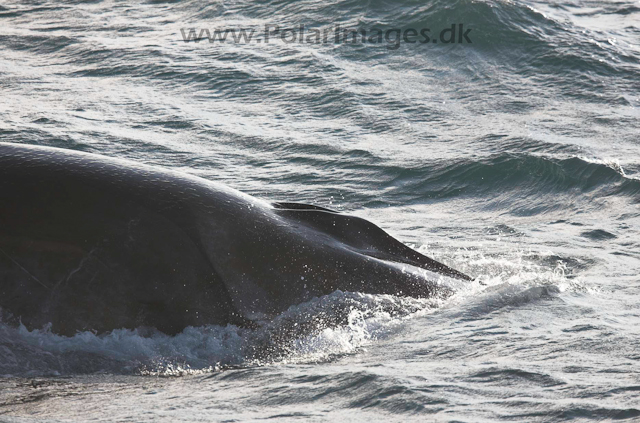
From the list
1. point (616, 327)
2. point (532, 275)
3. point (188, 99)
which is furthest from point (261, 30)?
point (616, 327)

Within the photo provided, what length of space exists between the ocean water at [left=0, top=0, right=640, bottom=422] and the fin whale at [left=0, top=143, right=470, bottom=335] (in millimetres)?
112

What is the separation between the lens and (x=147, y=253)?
4.13 metres

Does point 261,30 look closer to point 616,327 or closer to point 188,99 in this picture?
point 188,99

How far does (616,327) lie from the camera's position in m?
4.77

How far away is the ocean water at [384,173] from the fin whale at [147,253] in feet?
0.37

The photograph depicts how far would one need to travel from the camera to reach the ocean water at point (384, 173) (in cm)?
383

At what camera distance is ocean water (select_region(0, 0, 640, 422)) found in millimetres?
3834

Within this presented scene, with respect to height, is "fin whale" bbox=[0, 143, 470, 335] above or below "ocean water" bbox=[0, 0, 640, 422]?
above

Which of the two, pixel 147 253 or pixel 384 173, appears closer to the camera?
pixel 147 253

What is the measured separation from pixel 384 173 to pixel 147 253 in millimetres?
5187

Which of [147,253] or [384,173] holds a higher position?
[147,253]

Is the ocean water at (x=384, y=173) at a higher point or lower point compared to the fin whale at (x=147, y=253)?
lower

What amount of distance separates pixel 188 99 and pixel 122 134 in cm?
191

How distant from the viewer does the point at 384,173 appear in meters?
9.08
